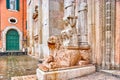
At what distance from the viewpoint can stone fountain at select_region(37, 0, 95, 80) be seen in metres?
3.37

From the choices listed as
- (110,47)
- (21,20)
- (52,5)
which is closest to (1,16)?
(21,20)

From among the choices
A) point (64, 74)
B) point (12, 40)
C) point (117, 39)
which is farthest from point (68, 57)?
point (12, 40)

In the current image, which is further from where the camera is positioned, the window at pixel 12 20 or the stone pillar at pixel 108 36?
the window at pixel 12 20

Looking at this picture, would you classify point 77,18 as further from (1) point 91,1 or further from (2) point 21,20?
(2) point 21,20

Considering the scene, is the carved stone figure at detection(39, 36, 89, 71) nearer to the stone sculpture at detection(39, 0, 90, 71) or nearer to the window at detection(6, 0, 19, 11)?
the stone sculpture at detection(39, 0, 90, 71)

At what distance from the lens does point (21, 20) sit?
58.6 ft

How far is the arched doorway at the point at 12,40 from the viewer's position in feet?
56.2

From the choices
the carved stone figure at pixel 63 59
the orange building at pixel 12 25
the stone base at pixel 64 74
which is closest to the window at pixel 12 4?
the orange building at pixel 12 25

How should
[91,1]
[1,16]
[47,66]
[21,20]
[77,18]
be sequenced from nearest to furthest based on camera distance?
1. [47,66]
2. [91,1]
3. [77,18]
4. [1,16]
5. [21,20]

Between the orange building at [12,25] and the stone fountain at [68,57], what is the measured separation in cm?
1358

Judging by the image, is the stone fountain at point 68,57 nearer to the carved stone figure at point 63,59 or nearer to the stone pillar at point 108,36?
the carved stone figure at point 63,59

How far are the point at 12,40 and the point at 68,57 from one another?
49.0ft

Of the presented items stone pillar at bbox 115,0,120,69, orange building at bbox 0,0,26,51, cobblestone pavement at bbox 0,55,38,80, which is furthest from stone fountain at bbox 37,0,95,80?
orange building at bbox 0,0,26,51

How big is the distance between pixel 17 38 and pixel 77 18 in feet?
46.4
